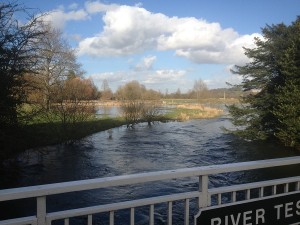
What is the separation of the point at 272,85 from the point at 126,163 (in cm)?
1574

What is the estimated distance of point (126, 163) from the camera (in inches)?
648

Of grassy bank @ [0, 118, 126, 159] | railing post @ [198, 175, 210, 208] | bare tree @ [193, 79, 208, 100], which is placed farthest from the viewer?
bare tree @ [193, 79, 208, 100]

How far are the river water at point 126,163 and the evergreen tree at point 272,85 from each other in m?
1.38

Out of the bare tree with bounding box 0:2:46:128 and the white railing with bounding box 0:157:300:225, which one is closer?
the white railing with bounding box 0:157:300:225

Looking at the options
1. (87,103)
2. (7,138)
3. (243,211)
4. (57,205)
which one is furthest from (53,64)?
(243,211)

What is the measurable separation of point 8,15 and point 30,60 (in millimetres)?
1992

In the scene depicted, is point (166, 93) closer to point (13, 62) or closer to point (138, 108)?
point (138, 108)

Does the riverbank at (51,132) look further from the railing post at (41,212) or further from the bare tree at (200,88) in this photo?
the bare tree at (200,88)

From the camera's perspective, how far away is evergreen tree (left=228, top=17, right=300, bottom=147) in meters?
21.8

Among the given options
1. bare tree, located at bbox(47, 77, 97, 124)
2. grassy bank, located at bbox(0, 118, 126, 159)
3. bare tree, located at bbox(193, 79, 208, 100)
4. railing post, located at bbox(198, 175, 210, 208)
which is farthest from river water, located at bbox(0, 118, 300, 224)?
bare tree, located at bbox(193, 79, 208, 100)

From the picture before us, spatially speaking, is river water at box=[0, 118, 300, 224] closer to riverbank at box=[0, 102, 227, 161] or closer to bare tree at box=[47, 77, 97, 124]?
riverbank at box=[0, 102, 227, 161]

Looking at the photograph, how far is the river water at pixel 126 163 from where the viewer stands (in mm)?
10609

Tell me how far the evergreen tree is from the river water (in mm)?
1378

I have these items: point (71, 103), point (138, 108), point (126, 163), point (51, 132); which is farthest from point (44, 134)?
point (138, 108)
